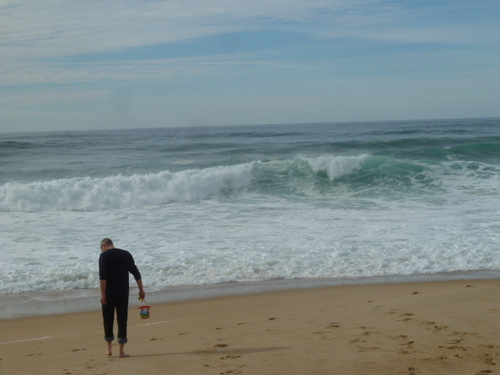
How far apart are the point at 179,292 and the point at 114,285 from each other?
2770 millimetres

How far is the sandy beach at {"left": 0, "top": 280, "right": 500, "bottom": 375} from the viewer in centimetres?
436

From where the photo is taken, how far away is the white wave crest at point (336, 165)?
20.3m

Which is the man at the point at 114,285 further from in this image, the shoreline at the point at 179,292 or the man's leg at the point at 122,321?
the shoreline at the point at 179,292

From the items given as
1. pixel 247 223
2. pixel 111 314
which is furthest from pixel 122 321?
pixel 247 223

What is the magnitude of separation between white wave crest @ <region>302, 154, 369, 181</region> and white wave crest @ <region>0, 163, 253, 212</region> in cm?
340

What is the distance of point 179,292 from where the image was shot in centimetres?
772

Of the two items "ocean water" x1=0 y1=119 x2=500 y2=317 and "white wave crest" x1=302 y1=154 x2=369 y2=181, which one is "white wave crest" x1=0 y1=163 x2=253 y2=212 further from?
"white wave crest" x1=302 y1=154 x2=369 y2=181

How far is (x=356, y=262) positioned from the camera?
9000 millimetres

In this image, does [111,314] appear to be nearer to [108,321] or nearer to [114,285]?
[108,321]

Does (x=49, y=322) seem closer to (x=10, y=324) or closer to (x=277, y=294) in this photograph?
(x=10, y=324)

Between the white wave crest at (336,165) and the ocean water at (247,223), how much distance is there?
5cm

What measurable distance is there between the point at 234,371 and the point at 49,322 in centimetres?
334

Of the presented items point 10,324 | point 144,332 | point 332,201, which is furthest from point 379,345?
point 332,201

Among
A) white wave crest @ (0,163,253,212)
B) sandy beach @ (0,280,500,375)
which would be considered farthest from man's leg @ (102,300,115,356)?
white wave crest @ (0,163,253,212)
